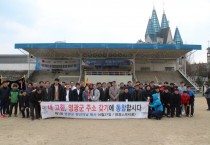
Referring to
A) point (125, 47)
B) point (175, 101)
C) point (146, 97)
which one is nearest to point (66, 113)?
point (146, 97)

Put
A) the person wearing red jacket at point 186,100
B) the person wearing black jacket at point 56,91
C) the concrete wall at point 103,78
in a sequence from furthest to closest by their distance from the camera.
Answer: the concrete wall at point 103,78
the person wearing red jacket at point 186,100
the person wearing black jacket at point 56,91

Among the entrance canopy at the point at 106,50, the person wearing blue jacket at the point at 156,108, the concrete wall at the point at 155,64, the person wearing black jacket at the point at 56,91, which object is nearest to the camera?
the person wearing blue jacket at the point at 156,108

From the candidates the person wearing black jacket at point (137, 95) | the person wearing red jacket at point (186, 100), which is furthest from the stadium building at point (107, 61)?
the person wearing black jacket at point (137, 95)

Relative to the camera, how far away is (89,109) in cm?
Answer: 1291

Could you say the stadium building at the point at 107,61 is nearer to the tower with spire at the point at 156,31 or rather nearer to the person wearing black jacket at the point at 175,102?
the person wearing black jacket at the point at 175,102

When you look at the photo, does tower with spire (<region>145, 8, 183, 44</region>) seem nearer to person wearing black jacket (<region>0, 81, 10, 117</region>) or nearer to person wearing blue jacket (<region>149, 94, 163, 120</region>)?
person wearing blue jacket (<region>149, 94, 163, 120</region>)

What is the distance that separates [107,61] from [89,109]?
30.1 meters

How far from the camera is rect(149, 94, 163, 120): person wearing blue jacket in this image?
42.0 ft

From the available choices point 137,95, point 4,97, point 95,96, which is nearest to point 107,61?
point 95,96

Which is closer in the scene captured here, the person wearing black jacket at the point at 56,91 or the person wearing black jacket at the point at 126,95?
the person wearing black jacket at the point at 56,91

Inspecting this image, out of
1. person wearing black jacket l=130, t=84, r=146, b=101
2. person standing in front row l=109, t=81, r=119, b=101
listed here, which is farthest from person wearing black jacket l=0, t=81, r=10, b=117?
person wearing black jacket l=130, t=84, r=146, b=101

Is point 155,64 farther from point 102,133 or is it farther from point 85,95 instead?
point 102,133

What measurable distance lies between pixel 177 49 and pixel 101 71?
1035 cm

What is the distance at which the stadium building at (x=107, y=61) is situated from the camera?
38.5 meters
